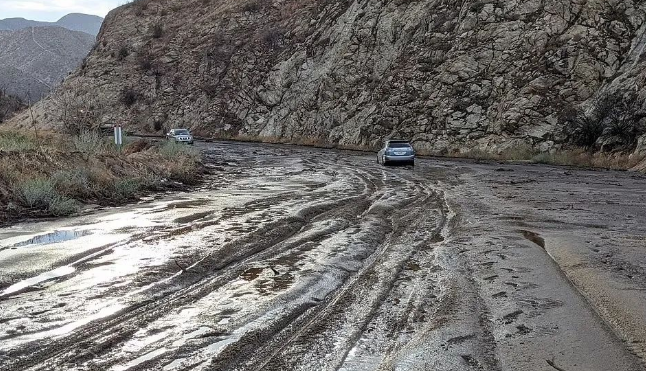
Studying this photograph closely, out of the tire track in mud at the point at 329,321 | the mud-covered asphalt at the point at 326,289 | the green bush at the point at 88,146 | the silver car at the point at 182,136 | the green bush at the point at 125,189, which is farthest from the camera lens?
the silver car at the point at 182,136

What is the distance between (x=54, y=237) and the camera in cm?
972

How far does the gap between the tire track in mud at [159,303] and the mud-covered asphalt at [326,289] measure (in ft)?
0.07

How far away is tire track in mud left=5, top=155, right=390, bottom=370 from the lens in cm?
465

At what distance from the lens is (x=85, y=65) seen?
74.4 metres

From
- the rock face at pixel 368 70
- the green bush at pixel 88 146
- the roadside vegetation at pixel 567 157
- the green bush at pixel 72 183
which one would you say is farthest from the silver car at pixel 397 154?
the green bush at pixel 72 183

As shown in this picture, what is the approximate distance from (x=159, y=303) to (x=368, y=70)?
44.0 metres

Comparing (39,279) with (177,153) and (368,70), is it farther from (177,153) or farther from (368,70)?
(368,70)

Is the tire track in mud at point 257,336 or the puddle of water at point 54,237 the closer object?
the tire track in mud at point 257,336

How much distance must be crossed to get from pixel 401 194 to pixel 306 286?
1012 cm

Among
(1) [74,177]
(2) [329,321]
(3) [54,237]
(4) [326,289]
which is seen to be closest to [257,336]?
(2) [329,321]

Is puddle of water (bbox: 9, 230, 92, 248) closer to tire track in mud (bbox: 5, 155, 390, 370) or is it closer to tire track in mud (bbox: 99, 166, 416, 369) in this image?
tire track in mud (bbox: 5, 155, 390, 370)

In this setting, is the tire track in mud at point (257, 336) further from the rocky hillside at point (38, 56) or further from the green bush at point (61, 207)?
the rocky hillside at point (38, 56)

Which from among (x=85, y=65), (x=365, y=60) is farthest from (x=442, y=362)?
(x=85, y=65)

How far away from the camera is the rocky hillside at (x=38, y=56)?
125312mm
